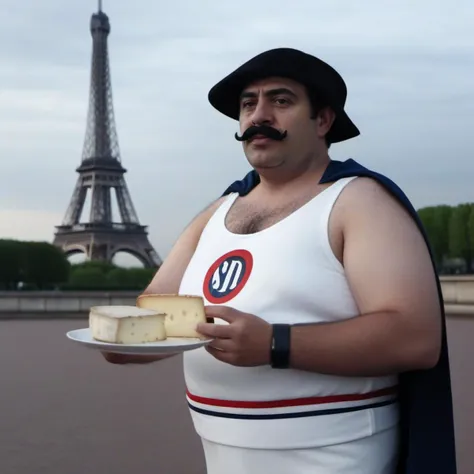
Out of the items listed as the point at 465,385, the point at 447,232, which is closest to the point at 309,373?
the point at 465,385

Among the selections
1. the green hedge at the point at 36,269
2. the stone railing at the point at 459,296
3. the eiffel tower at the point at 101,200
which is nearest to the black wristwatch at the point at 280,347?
the stone railing at the point at 459,296

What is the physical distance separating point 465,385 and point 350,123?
614 cm

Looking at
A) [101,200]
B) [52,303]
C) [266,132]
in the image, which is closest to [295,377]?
[266,132]

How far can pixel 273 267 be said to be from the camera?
1.88m

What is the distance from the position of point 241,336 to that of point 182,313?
21 centimetres

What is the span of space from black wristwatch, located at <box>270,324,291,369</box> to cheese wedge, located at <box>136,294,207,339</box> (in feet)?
0.51

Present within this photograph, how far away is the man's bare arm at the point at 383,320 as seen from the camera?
1691 mm

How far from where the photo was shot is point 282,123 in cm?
197

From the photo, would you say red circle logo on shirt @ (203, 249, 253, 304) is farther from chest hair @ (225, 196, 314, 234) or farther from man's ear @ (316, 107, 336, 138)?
man's ear @ (316, 107, 336, 138)

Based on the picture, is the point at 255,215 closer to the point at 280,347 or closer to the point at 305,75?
the point at 305,75

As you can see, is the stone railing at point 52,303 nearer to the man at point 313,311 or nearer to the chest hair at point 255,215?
the chest hair at point 255,215

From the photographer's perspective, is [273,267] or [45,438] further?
[45,438]

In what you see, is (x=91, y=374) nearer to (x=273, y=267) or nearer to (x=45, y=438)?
(x=45, y=438)

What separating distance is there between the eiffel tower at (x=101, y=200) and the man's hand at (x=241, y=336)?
41.0 meters
